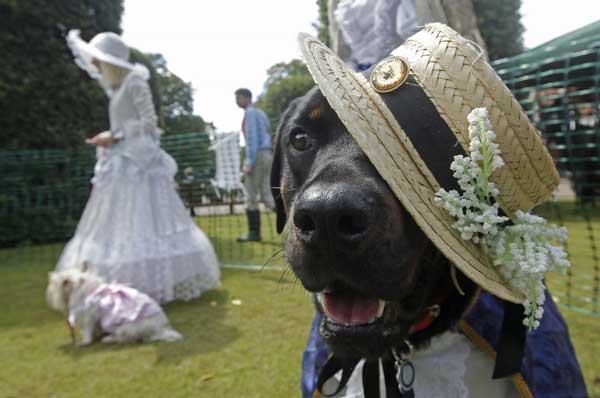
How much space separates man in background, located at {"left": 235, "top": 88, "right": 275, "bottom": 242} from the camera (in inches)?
233

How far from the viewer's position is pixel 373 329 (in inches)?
42.6

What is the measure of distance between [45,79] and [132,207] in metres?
6.18

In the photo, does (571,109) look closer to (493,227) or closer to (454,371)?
(454,371)

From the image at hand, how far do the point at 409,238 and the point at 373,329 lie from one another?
247 millimetres

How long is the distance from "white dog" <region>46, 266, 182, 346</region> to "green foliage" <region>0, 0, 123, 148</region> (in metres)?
6.36

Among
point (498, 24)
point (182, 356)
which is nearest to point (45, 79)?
point (182, 356)

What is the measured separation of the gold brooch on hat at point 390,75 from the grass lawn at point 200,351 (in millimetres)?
725

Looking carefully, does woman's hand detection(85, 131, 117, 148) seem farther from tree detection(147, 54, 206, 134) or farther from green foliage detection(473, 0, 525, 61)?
tree detection(147, 54, 206, 134)

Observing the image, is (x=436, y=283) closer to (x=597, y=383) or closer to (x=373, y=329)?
(x=373, y=329)

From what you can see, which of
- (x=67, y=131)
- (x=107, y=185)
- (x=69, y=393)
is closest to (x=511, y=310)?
(x=69, y=393)

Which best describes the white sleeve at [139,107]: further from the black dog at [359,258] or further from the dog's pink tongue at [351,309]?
the dog's pink tongue at [351,309]

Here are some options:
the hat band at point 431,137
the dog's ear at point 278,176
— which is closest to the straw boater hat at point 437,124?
the hat band at point 431,137

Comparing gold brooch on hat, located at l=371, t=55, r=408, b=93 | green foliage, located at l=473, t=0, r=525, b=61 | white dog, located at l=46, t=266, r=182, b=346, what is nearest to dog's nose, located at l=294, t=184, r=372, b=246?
gold brooch on hat, located at l=371, t=55, r=408, b=93

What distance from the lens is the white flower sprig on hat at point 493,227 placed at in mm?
939
